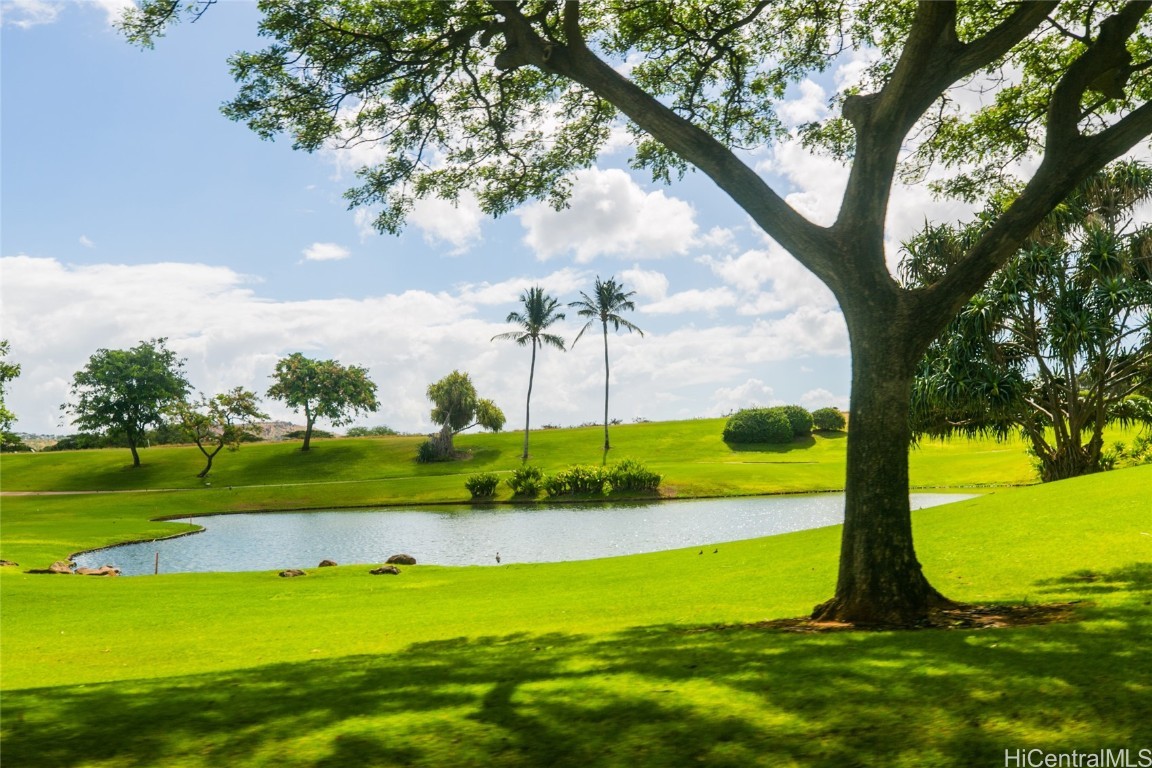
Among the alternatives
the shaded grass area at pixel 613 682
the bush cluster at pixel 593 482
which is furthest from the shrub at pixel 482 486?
the shaded grass area at pixel 613 682

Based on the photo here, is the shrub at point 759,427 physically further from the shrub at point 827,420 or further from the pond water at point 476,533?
the pond water at point 476,533

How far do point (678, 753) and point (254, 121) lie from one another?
41.8 feet

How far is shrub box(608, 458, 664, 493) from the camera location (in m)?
55.3

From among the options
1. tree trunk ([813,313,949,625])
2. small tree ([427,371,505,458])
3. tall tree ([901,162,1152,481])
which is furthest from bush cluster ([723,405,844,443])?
tree trunk ([813,313,949,625])

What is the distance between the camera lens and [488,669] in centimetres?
791

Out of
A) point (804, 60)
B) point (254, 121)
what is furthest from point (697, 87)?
point (254, 121)

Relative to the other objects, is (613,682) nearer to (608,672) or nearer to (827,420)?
(608,672)

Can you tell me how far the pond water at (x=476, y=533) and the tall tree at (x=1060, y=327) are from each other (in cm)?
739

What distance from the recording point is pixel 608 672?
285 inches

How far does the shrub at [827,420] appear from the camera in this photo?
89562mm

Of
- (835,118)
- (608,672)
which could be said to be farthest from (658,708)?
(835,118)

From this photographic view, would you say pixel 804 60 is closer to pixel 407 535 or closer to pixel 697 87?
pixel 697 87

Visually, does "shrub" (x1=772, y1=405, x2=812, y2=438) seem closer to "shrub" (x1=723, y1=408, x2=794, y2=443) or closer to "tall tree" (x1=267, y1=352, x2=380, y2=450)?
"shrub" (x1=723, y1=408, x2=794, y2=443)

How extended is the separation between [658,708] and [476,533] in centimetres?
3362
